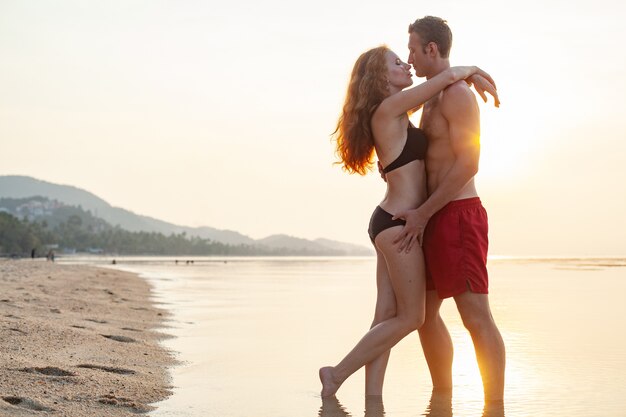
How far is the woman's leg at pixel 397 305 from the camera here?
5320mm

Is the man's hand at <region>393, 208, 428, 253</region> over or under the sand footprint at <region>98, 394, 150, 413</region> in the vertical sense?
over

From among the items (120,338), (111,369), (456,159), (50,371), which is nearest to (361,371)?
(111,369)

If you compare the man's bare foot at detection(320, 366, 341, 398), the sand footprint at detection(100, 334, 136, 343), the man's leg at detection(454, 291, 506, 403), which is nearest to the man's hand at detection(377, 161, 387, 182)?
the man's leg at detection(454, 291, 506, 403)

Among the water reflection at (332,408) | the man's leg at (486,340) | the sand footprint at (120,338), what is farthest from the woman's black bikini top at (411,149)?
the sand footprint at (120,338)

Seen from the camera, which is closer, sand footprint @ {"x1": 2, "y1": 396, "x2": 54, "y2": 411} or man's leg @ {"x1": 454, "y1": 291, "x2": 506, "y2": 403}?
sand footprint @ {"x1": 2, "y1": 396, "x2": 54, "y2": 411}

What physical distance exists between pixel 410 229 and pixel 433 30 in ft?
4.09

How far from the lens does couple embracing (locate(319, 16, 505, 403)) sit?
17.1ft

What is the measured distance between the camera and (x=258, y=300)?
1739 cm

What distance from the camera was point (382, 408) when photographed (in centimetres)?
525

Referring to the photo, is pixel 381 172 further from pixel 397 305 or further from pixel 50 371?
pixel 50 371

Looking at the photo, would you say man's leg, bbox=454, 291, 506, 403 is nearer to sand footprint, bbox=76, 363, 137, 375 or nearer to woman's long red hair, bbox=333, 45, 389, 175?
woman's long red hair, bbox=333, 45, 389, 175

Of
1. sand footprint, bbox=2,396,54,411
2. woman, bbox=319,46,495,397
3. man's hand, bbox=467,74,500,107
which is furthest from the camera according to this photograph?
man's hand, bbox=467,74,500,107

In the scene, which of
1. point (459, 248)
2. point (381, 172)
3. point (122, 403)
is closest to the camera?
point (122, 403)

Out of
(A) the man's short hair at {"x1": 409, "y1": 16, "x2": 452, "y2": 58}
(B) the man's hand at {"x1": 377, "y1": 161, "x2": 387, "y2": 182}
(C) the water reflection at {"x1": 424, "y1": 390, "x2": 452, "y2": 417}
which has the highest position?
(A) the man's short hair at {"x1": 409, "y1": 16, "x2": 452, "y2": 58}
